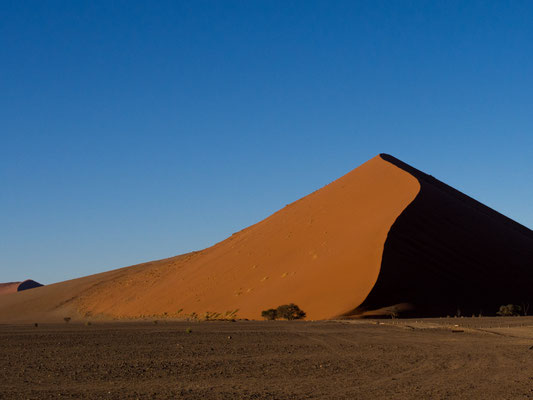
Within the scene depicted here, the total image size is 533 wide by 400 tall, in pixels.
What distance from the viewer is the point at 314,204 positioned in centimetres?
5319

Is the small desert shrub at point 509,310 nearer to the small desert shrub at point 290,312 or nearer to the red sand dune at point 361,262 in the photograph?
the red sand dune at point 361,262

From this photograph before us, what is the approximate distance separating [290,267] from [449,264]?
9.63m

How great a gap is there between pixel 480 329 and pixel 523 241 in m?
24.7

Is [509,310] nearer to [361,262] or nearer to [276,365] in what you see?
[361,262]

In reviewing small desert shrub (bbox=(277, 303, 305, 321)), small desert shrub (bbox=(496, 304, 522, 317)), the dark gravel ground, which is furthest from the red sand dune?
the dark gravel ground

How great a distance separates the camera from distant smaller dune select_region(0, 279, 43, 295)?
153625 mm

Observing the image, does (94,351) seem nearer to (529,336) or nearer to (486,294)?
(529,336)

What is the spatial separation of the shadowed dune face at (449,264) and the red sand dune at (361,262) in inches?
2.8

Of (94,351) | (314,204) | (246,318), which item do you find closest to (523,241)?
(314,204)

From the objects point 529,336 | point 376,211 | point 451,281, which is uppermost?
point 376,211

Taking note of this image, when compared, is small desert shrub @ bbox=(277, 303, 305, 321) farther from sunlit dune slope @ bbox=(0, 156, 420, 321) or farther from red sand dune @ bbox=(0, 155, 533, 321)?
red sand dune @ bbox=(0, 155, 533, 321)

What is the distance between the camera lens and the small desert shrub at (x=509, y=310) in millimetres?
32094

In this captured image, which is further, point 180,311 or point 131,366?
point 180,311

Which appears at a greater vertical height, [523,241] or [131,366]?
[523,241]
